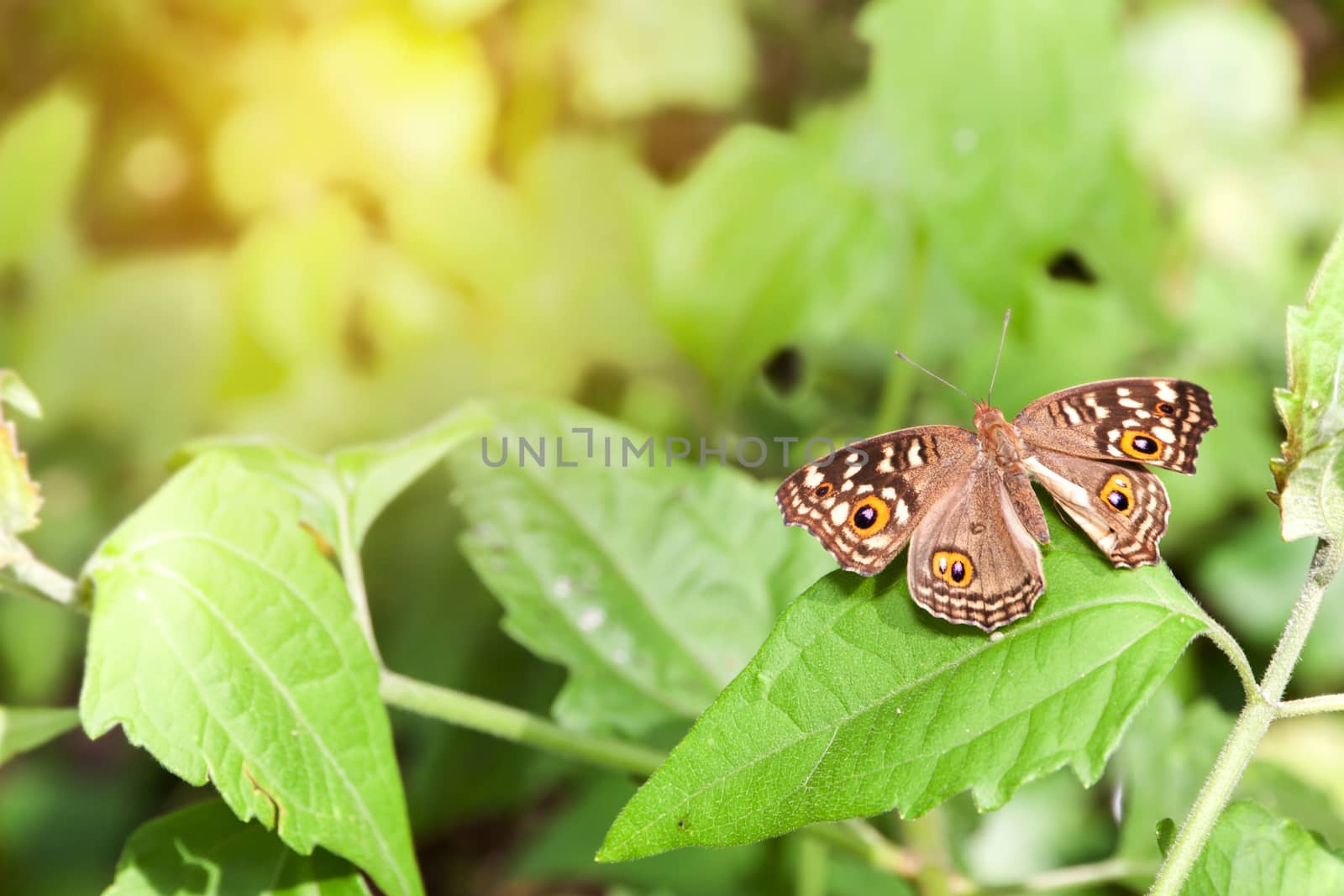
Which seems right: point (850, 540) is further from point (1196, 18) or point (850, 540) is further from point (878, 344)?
point (1196, 18)

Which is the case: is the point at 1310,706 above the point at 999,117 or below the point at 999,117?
below

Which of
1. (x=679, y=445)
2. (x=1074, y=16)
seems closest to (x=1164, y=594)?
(x=1074, y=16)

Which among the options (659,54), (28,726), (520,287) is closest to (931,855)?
(28,726)

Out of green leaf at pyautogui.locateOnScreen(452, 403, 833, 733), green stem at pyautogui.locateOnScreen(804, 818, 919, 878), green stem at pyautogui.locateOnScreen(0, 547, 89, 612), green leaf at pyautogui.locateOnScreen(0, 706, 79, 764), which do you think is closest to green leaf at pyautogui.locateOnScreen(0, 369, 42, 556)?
green stem at pyautogui.locateOnScreen(0, 547, 89, 612)

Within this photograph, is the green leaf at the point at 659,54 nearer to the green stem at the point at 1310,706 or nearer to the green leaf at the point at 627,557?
the green leaf at the point at 627,557

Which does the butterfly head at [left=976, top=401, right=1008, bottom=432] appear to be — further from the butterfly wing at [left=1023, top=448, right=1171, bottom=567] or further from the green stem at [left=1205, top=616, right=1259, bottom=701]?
the green stem at [left=1205, top=616, right=1259, bottom=701]

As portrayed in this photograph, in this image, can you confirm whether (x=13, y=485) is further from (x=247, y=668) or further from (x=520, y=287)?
(x=520, y=287)
